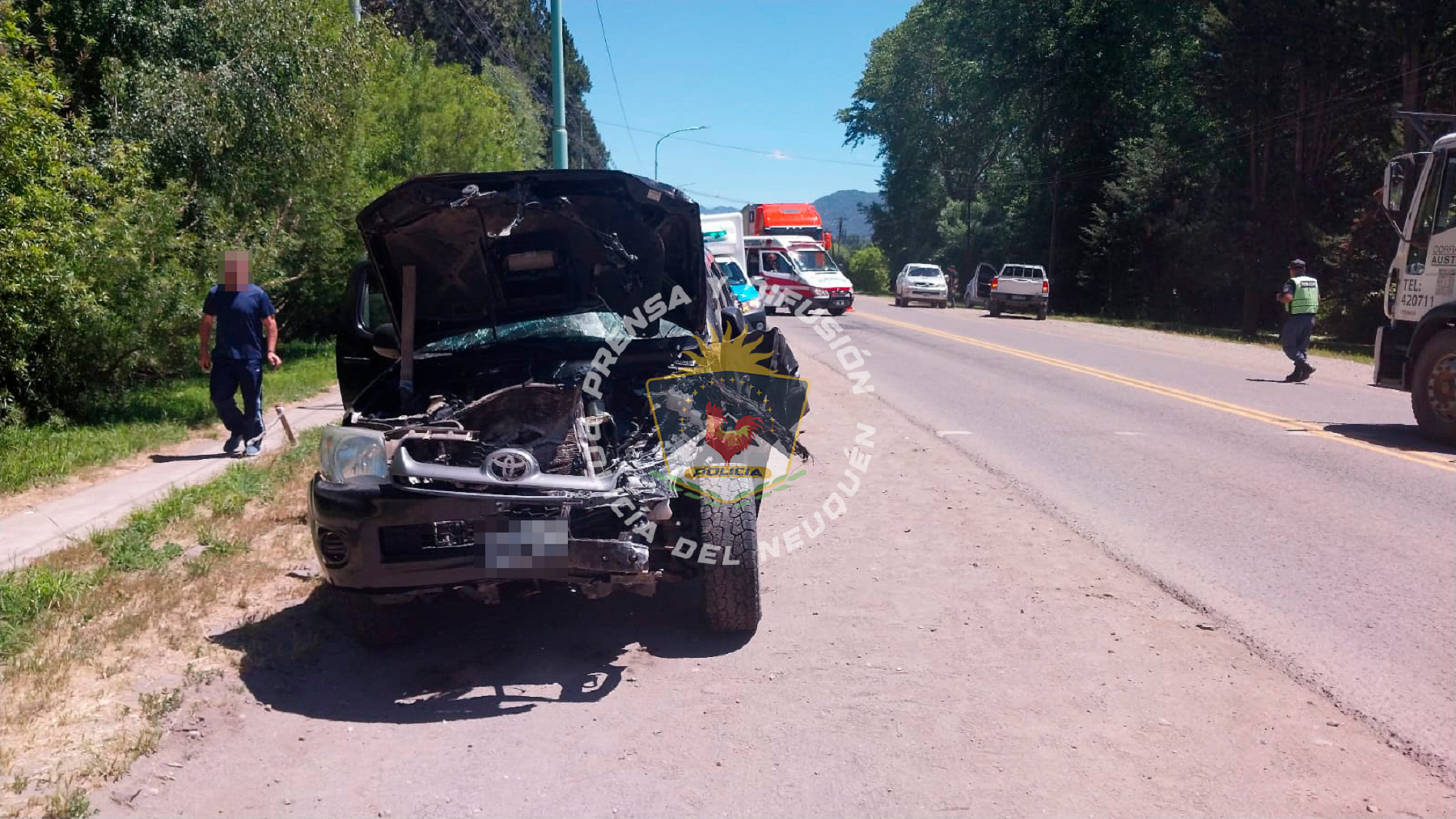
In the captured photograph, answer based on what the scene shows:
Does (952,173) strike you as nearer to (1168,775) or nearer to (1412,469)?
(1412,469)

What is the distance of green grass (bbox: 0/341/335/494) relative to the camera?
333 inches

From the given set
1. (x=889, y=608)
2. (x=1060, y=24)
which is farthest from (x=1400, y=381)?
(x=1060, y=24)

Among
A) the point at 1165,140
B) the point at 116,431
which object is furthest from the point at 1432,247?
the point at 1165,140

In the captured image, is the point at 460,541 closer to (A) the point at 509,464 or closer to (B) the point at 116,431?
(A) the point at 509,464

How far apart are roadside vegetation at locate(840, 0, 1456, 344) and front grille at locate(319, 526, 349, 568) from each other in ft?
92.6

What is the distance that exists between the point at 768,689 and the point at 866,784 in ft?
3.01

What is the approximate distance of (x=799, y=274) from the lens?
3105cm

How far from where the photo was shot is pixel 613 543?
14.9ft

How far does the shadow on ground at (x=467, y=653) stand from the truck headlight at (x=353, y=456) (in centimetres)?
94

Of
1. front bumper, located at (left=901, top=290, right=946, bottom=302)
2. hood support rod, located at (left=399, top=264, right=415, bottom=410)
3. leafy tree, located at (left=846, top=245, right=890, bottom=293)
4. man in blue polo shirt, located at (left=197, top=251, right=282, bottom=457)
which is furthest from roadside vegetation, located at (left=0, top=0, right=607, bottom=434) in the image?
leafy tree, located at (left=846, top=245, right=890, bottom=293)

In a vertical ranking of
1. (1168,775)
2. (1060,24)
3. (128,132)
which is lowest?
(1168,775)

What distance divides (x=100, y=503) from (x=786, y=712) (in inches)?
230

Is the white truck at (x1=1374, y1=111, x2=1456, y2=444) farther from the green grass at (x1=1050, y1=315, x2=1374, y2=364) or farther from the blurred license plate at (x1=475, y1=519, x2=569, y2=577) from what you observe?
the green grass at (x1=1050, y1=315, x2=1374, y2=364)

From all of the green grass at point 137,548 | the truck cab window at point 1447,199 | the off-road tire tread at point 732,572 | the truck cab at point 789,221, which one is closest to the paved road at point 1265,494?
the truck cab window at point 1447,199
